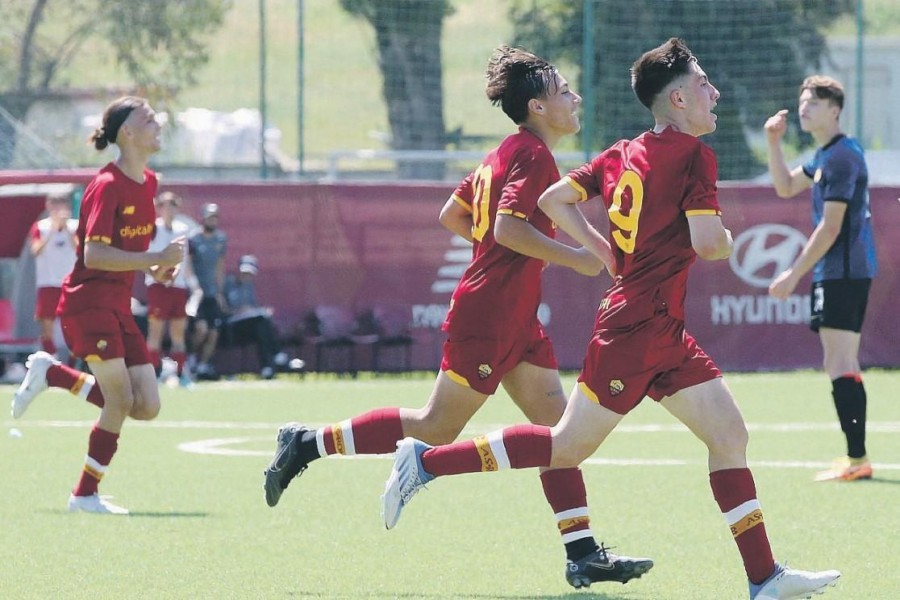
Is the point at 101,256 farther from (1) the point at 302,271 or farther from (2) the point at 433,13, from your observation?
(2) the point at 433,13

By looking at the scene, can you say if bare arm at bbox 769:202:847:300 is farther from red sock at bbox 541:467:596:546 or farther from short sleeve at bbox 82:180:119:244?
short sleeve at bbox 82:180:119:244

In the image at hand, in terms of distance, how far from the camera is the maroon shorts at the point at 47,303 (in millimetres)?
18078

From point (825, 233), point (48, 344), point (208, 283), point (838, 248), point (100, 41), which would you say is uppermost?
point (100, 41)

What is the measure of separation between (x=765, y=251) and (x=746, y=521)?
1354cm

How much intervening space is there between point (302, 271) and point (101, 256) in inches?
414

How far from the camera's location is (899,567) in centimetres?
729

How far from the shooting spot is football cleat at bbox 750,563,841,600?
6165mm

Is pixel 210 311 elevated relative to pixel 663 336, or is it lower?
lower

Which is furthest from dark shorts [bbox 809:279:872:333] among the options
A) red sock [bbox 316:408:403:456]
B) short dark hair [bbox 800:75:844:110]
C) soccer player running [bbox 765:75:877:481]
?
red sock [bbox 316:408:403:456]

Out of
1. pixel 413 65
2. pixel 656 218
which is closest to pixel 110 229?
pixel 656 218

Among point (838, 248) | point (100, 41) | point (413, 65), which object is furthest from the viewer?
point (100, 41)

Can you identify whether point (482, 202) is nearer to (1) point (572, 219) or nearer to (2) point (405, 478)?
(1) point (572, 219)

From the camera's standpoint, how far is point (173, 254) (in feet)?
28.1

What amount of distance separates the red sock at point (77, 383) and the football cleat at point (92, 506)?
0.59m
